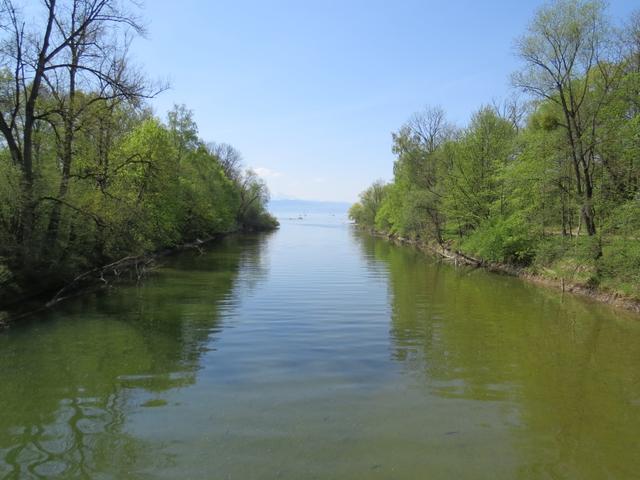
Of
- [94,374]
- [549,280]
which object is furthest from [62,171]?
[549,280]

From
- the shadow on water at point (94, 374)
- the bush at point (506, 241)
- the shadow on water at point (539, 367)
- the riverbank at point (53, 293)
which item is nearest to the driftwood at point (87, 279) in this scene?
the riverbank at point (53, 293)

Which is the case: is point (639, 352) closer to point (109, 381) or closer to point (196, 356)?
point (196, 356)

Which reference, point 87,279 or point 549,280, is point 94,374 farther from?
point 549,280

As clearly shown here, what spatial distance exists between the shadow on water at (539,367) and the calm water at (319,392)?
48 millimetres

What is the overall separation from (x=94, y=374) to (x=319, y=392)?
5064mm

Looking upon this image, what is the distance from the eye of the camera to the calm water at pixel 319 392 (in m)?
6.48

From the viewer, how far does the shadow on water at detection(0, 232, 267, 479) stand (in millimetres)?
6547

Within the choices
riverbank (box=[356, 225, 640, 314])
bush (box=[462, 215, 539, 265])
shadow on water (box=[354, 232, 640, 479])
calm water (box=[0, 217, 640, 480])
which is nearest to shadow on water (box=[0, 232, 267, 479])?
calm water (box=[0, 217, 640, 480])

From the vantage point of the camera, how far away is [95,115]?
17828mm

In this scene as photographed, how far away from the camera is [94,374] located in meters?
9.95

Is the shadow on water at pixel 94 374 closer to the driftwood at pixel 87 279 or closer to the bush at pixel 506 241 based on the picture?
the driftwood at pixel 87 279

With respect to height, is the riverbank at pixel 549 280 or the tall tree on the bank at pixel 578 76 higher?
the tall tree on the bank at pixel 578 76

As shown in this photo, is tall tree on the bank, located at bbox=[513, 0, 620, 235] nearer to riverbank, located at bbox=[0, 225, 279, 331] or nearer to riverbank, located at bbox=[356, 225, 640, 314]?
riverbank, located at bbox=[356, 225, 640, 314]

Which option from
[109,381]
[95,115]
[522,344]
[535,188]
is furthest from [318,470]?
[535,188]
